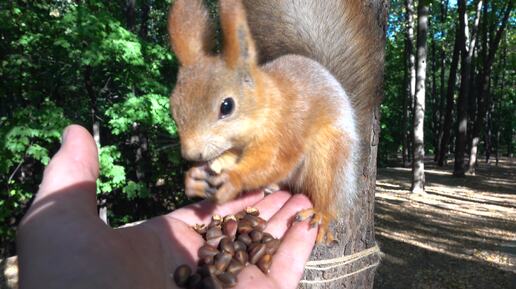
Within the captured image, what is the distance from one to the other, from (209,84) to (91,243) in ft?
1.95

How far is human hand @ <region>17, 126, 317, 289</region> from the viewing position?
1.18 metres

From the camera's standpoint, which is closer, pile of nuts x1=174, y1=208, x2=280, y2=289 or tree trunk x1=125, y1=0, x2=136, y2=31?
pile of nuts x1=174, y1=208, x2=280, y2=289

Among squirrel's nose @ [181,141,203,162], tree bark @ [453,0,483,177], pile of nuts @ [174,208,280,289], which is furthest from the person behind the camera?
tree bark @ [453,0,483,177]

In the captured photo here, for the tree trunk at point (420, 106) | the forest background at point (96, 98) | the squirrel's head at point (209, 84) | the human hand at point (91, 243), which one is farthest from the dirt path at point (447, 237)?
the squirrel's head at point (209, 84)

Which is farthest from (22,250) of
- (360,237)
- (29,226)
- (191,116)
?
(360,237)

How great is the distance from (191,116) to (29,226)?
0.57 meters

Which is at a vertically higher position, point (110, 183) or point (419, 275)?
point (110, 183)

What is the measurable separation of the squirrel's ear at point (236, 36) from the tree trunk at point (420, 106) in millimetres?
7137

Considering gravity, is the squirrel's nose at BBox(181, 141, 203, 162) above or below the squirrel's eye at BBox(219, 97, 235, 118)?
below

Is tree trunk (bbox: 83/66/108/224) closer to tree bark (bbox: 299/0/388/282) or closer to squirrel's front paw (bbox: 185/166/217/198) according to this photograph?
squirrel's front paw (bbox: 185/166/217/198)

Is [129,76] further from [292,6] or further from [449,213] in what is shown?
[449,213]

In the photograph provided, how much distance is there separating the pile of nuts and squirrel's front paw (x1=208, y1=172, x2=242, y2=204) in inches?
9.4

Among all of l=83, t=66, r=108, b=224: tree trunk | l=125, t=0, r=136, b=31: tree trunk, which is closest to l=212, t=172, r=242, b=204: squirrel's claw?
l=83, t=66, r=108, b=224: tree trunk

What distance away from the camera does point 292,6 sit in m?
1.73
